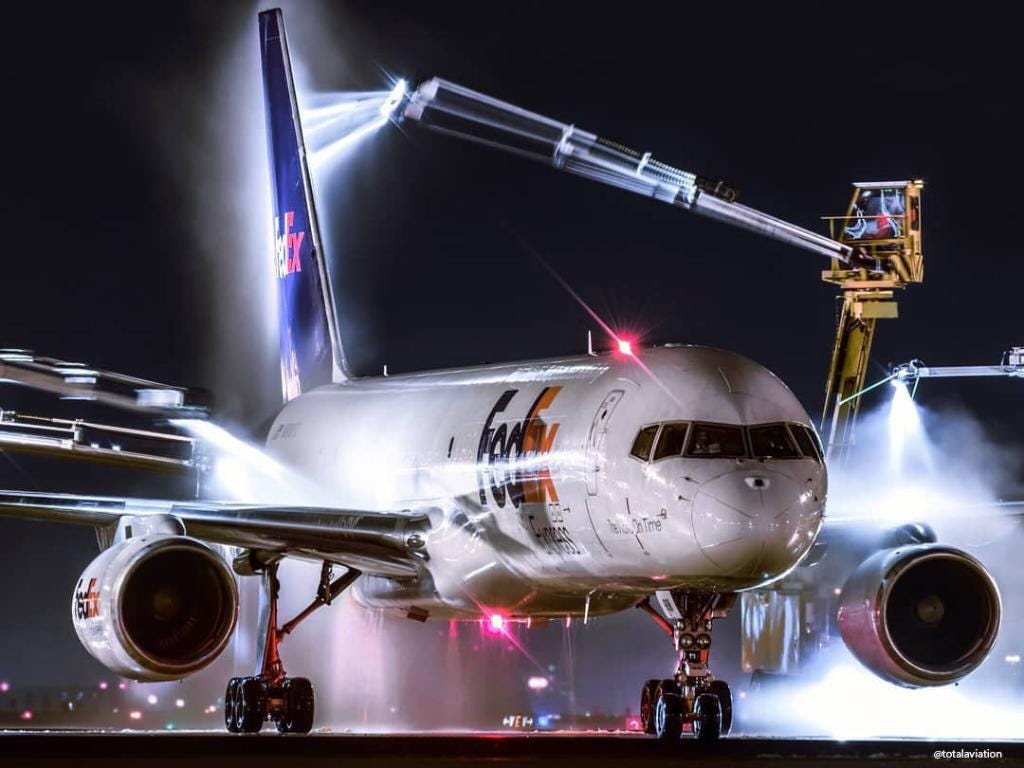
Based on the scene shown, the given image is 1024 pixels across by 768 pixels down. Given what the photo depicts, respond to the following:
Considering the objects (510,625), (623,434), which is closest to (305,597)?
(510,625)

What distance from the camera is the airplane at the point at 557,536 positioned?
22.0m

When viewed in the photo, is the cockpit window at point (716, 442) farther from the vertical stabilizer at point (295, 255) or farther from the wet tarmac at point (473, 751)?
the vertical stabilizer at point (295, 255)

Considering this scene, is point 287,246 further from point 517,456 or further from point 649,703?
point 649,703

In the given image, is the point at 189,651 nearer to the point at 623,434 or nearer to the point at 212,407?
the point at 623,434

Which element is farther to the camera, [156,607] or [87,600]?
[156,607]

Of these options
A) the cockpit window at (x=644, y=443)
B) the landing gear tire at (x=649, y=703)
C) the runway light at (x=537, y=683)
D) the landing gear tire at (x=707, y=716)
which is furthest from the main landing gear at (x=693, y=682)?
the runway light at (x=537, y=683)

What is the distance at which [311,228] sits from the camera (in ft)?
125

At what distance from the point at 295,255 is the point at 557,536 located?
15.1 metres

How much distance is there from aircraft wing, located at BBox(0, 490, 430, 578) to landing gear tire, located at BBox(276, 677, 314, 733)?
5.96 ft

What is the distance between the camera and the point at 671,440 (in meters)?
22.3

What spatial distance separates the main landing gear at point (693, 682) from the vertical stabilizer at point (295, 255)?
13.9 m

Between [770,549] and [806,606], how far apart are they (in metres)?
16.1

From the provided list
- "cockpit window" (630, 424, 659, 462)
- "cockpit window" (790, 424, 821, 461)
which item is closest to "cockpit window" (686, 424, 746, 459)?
"cockpit window" (630, 424, 659, 462)

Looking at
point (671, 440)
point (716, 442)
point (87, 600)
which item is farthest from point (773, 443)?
point (87, 600)
